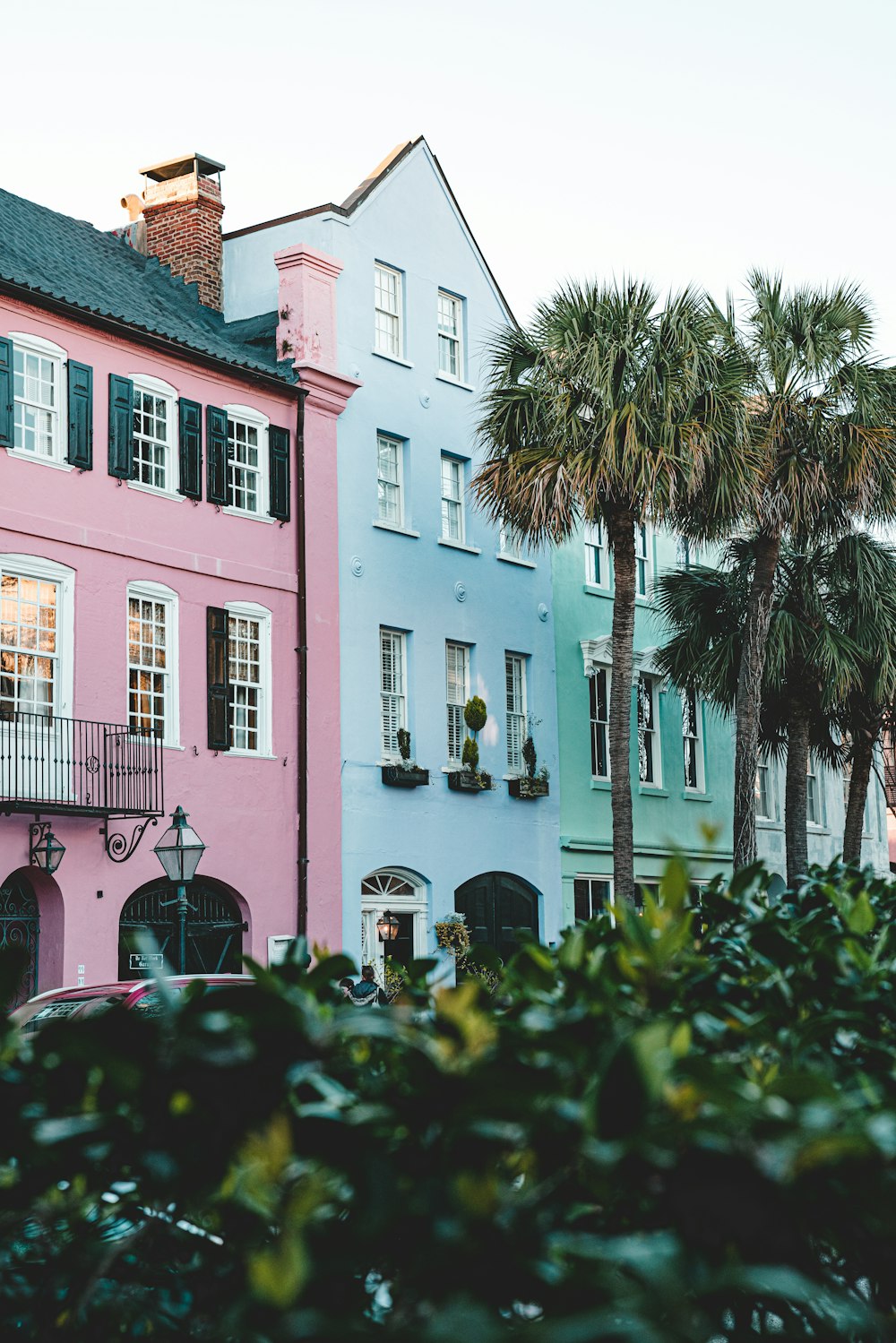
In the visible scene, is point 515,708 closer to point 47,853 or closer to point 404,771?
point 404,771

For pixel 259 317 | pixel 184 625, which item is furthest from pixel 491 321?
pixel 184 625

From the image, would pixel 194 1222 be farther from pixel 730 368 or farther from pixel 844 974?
pixel 730 368

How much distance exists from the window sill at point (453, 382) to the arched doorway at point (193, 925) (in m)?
9.60

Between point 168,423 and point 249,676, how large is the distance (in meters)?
3.55

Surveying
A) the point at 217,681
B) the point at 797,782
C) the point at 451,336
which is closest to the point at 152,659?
the point at 217,681

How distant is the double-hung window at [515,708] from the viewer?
28.0m

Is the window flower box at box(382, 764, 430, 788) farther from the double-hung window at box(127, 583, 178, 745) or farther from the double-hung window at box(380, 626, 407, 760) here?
the double-hung window at box(127, 583, 178, 745)

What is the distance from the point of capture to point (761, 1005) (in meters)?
3.12

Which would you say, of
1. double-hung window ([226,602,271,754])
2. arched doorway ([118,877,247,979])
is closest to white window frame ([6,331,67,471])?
double-hung window ([226,602,271,754])

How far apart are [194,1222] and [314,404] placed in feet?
74.0

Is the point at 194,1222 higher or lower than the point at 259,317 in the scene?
lower

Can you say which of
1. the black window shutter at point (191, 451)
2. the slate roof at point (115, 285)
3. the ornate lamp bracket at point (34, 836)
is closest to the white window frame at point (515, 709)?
the slate roof at point (115, 285)

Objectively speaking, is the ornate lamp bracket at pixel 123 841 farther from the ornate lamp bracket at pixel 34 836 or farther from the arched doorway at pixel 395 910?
the arched doorway at pixel 395 910

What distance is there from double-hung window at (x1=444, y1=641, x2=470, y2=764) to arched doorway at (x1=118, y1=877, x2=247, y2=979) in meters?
5.34
